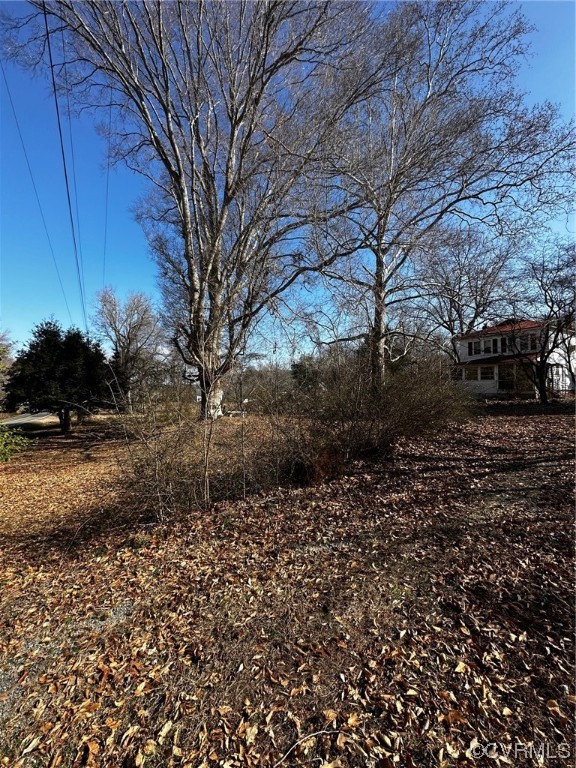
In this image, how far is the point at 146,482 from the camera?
5254mm

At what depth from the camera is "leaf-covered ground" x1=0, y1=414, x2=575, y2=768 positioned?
201cm

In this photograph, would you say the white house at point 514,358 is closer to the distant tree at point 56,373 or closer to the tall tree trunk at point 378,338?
the tall tree trunk at point 378,338

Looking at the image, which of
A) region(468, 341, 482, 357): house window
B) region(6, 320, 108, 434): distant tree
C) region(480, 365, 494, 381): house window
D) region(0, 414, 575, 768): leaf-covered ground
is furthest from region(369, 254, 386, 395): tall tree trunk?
region(468, 341, 482, 357): house window

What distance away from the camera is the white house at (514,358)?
22703 mm

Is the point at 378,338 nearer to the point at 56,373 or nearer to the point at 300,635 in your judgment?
the point at 300,635

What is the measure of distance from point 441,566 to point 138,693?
9.50 ft

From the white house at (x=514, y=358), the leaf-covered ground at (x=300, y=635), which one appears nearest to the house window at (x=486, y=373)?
the white house at (x=514, y=358)

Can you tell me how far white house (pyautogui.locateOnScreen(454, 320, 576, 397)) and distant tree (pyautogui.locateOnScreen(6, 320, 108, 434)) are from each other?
2035 cm

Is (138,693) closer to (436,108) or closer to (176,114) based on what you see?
(176,114)

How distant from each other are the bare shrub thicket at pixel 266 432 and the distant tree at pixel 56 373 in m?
9.52

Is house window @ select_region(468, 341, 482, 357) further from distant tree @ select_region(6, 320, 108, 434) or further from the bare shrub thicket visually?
distant tree @ select_region(6, 320, 108, 434)

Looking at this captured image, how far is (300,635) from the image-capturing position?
2.83 m

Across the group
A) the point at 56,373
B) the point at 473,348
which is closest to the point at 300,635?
the point at 56,373

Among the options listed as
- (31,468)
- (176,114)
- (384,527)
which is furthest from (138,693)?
(176,114)
